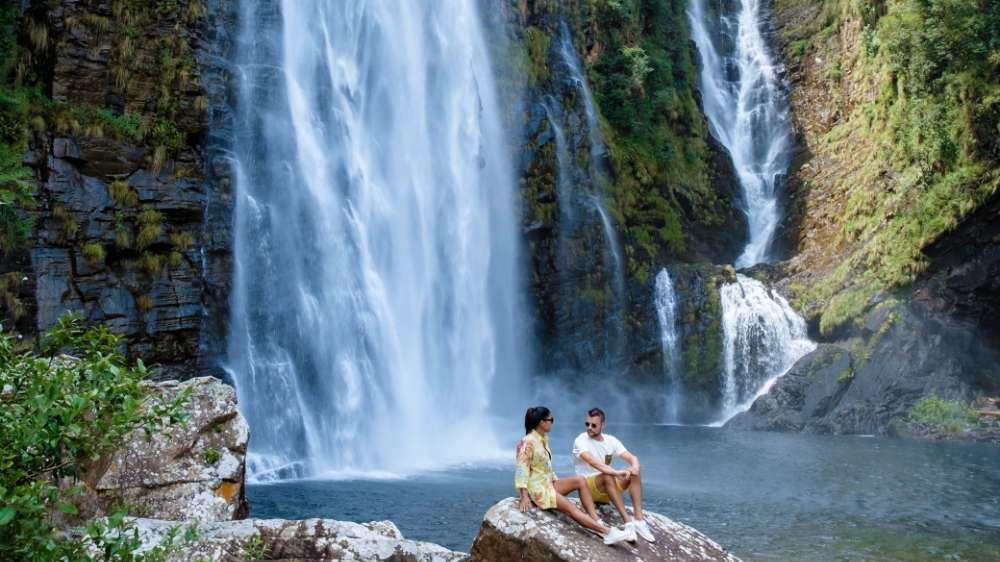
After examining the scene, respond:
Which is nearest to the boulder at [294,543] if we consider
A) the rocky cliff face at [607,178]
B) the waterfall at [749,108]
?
the rocky cliff face at [607,178]

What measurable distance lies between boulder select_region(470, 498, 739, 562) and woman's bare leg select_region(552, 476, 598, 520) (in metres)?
0.16

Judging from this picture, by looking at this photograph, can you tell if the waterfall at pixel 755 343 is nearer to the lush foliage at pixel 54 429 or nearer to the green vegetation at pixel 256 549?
the green vegetation at pixel 256 549

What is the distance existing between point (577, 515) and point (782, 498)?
9829 millimetres

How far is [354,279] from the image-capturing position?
21.8 metres

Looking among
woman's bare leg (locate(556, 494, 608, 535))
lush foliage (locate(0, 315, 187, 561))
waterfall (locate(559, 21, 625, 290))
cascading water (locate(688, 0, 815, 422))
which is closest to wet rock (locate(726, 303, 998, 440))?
cascading water (locate(688, 0, 815, 422))

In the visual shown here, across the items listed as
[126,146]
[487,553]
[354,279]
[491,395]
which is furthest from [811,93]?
[487,553]

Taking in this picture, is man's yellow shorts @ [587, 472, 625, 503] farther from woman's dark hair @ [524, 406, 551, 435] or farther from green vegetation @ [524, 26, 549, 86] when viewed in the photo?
green vegetation @ [524, 26, 549, 86]

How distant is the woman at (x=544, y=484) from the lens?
6188mm

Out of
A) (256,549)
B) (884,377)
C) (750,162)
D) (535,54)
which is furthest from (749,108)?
(256,549)

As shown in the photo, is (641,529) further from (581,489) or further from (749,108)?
(749,108)

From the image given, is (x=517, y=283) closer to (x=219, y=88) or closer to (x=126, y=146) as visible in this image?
(x=219, y=88)

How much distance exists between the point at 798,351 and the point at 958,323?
4.75 m

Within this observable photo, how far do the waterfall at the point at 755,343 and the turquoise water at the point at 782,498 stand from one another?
5410mm

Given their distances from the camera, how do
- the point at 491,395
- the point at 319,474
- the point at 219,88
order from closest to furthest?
the point at 319,474, the point at 219,88, the point at 491,395
